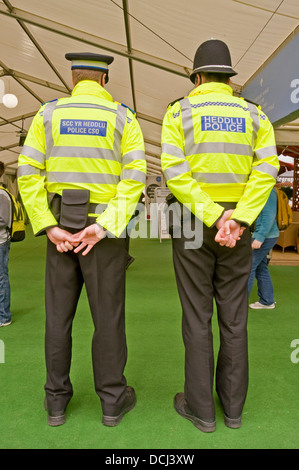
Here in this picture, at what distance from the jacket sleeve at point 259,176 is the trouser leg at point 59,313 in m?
0.83

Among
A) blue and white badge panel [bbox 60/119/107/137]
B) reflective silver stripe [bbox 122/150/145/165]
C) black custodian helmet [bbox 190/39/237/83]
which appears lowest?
reflective silver stripe [bbox 122/150/145/165]

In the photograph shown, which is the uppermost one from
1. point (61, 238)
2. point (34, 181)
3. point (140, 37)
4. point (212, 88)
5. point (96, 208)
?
point (140, 37)

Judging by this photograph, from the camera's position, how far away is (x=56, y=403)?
1.88 m

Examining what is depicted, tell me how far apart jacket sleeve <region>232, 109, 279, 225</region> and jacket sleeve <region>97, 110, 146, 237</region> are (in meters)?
0.47

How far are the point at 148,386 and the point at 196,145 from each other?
1486mm

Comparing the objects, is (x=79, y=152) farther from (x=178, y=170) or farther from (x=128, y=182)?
(x=178, y=170)

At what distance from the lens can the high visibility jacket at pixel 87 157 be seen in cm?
173

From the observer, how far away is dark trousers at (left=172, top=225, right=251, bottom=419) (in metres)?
1.81

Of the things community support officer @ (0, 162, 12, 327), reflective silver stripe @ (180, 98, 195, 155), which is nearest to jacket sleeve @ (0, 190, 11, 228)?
→ community support officer @ (0, 162, 12, 327)

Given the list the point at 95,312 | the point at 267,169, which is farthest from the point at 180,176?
the point at 95,312

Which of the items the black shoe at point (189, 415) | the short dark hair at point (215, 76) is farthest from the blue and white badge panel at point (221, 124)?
the black shoe at point (189, 415)

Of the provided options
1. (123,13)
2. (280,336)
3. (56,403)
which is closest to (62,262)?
(56,403)

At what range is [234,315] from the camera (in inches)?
72.2

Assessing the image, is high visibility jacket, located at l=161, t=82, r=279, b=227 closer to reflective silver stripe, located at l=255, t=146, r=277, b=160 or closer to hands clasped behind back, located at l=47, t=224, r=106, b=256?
reflective silver stripe, located at l=255, t=146, r=277, b=160
